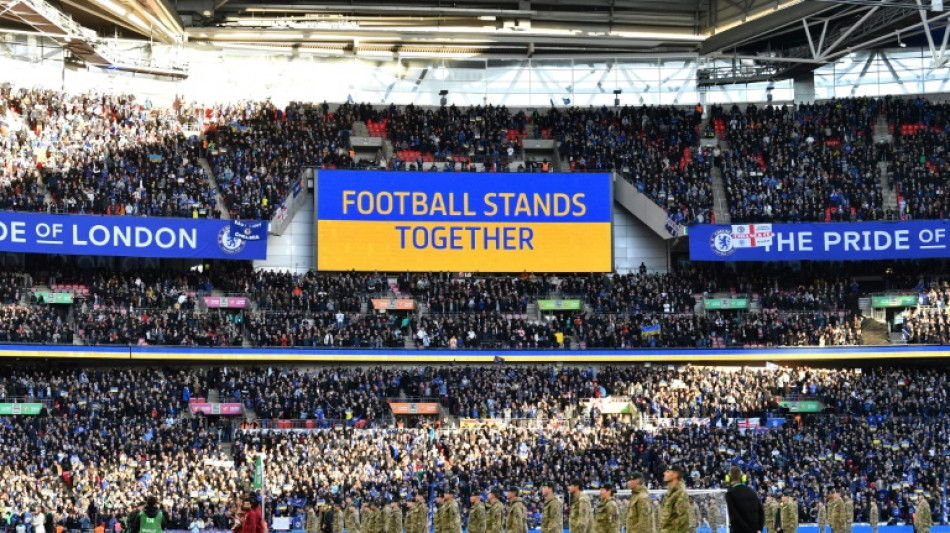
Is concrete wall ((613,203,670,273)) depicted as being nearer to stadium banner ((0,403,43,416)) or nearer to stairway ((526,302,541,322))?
stairway ((526,302,541,322))

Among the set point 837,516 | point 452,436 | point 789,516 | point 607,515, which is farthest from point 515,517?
point 452,436

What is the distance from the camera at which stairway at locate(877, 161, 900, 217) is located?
6078 cm

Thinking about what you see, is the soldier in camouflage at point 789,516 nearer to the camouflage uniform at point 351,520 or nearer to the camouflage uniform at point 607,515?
the camouflage uniform at point 351,520

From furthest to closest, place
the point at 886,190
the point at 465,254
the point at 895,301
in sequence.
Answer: the point at 886,190
the point at 465,254
the point at 895,301

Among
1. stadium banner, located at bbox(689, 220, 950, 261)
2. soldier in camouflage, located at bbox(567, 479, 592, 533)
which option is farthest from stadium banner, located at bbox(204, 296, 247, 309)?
soldier in camouflage, located at bbox(567, 479, 592, 533)

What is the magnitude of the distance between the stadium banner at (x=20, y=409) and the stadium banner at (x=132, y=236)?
7.34 meters

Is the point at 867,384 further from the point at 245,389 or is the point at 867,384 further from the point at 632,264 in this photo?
the point at 245,389

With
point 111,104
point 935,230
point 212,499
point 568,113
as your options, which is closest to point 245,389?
point 212,499

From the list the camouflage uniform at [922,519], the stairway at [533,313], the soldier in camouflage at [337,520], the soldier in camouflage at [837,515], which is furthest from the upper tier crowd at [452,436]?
the soldier in camouflage at [837,515]

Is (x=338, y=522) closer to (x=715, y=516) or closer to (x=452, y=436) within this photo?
(x=452, y=436)

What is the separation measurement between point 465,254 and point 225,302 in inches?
454

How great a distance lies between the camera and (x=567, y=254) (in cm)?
6100

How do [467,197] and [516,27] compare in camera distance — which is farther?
[516,27]

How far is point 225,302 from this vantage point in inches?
2186
